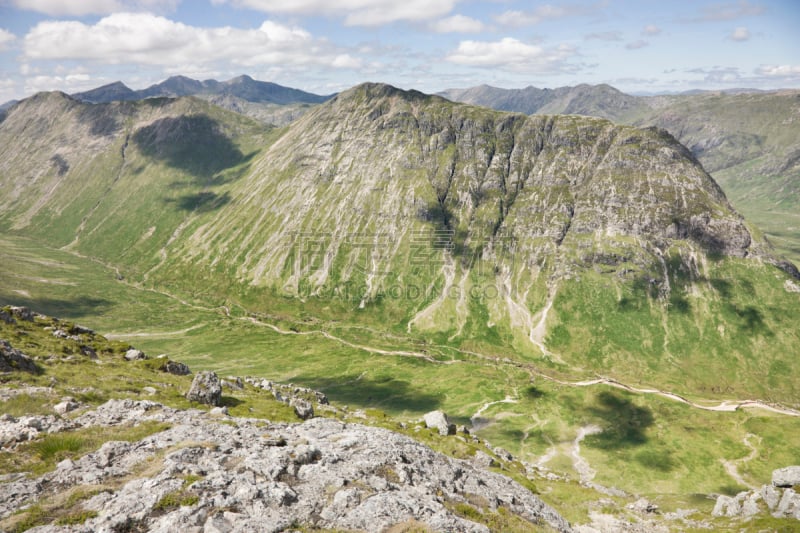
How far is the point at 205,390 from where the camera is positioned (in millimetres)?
57688

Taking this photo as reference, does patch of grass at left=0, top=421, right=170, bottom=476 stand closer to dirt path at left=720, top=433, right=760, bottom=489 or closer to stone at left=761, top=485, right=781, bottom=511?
stone at left=761, top=485, right=781, bottom=511

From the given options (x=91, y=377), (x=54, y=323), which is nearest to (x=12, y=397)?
(x=91, y=377)

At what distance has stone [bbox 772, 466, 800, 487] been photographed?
199 ft

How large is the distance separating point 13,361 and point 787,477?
11623 centimetres

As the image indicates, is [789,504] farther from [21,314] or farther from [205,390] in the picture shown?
[21,314]

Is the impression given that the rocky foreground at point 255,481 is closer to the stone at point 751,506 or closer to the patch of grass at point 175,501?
the patch of grass at point 175,501

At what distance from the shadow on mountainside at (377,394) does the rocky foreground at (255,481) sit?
5330 inches

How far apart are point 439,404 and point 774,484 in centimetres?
12805

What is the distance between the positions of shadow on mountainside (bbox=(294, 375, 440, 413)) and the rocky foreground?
135373mm

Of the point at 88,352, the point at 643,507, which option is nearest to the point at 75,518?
the point at 88,352

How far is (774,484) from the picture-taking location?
63.4 meters

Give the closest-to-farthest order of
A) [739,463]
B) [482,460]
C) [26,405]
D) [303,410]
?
1. [26,405]
2. [303,410]
3. [482,460]
4. [739,463]

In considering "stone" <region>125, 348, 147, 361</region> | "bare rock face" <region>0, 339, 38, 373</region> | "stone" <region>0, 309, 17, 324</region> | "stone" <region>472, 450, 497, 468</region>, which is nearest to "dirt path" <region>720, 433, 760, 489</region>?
"stone" <region>472, 450, 497, 468</region>

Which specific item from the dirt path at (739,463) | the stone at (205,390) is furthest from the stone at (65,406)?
the dirt path at (739,463)
